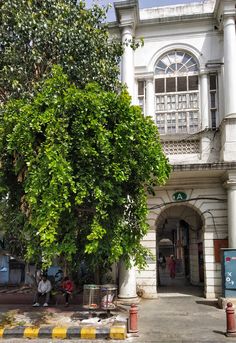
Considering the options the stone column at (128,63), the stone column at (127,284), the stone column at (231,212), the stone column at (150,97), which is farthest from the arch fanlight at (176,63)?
the stone column at (127,284)

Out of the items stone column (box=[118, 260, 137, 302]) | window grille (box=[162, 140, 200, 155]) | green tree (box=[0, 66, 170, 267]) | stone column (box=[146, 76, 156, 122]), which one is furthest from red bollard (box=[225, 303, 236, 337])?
stone column (box=[146, 76, 156, 122])

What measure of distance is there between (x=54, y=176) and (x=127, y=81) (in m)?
7.04

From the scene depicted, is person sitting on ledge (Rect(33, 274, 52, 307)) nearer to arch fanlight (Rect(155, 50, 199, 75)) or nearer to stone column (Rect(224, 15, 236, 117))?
stone column (Rect(224, 15, 236, 117))

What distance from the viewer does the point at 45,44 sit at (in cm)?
1102

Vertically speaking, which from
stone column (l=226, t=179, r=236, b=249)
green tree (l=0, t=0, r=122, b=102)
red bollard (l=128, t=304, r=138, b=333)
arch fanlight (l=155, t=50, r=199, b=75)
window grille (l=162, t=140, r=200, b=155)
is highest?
arch fanlight (l=155, t=50, r=199, b=75)

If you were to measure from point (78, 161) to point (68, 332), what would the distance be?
3961 mm

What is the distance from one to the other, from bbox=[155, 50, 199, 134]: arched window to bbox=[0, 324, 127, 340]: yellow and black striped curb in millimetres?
7969

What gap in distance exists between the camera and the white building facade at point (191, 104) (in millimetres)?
13492

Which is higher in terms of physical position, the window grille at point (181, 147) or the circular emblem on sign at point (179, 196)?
the window grille at point (181, 147)

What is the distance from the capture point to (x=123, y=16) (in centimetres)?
1475

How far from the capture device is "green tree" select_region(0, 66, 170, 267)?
8.88m

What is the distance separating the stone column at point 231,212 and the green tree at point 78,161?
13.6ft

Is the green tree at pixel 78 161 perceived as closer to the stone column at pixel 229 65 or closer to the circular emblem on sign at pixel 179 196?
the circular emblem on sign at pixel 179 196

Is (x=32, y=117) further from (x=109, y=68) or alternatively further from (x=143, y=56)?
(x=143, y=56)
